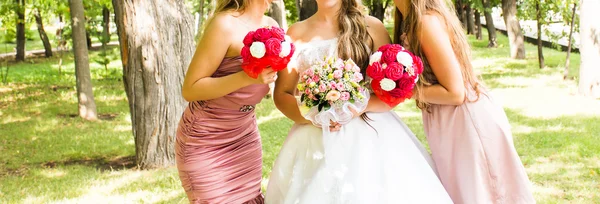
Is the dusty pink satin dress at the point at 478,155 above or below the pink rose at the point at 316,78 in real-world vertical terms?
below

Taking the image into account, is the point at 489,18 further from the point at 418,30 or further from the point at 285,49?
the point at 285,49

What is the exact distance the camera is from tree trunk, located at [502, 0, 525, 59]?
21109 millimetres

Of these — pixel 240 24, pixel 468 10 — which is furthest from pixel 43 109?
pixel 468 10

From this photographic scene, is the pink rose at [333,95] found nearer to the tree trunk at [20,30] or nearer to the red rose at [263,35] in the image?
the red rose at [263,35]

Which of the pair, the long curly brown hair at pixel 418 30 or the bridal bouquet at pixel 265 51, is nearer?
the bridal bouquet at pixel 265 51

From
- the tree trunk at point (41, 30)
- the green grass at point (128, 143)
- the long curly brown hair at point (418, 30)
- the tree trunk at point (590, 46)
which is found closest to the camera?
the long curly brown hair at point (418, 30)

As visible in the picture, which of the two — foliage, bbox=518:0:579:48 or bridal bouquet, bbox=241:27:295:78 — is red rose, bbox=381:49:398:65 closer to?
bridal bouquet, bbox=241:27:295:78

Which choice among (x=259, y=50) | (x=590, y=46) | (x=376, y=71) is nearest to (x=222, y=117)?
(x=259, y=50)

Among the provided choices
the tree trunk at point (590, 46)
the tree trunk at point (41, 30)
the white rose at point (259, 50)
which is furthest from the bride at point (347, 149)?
the tree trunk at point (41, 30)

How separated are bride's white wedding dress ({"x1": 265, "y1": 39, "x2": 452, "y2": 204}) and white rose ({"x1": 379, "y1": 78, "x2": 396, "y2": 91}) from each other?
39 cm

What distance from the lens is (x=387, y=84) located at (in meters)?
3.01

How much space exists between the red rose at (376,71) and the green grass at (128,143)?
223cm

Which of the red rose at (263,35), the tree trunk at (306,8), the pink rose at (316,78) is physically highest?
the tree trunk at (306,8)

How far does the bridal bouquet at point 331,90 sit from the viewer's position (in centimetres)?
300
